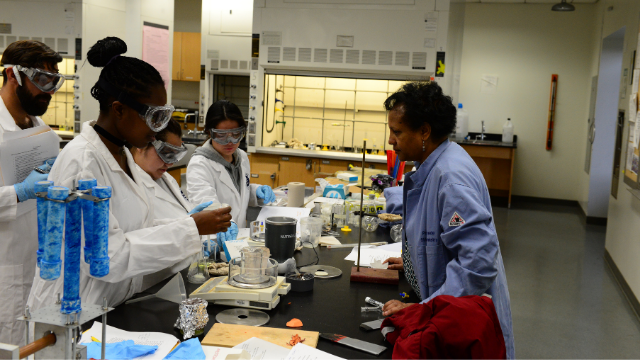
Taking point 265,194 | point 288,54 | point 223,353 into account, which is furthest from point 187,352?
point 288,54

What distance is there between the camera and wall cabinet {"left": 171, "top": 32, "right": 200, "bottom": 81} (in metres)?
8.74

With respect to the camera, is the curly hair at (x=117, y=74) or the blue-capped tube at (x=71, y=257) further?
the curly hair at (x=117, y=74)

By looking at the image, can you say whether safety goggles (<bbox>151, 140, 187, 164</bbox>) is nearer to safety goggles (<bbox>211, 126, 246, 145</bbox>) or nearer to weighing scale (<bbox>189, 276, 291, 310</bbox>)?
safety goggles (<bbox>211, 126, 246, 145</bbox>)

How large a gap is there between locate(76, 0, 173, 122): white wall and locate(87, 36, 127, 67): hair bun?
15.9ft

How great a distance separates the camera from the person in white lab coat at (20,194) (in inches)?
81.2

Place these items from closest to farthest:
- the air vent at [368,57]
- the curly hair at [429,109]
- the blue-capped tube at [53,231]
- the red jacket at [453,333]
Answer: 1. the blue-capped tube at [53,231]
2. the red jacket at [453,333]
3. the curly hair at [429,109]
4. the air vent at [368,57]

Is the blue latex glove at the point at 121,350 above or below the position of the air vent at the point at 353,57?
below

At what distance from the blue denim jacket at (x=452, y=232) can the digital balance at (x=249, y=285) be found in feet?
1.58

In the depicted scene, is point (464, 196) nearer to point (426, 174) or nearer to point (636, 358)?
point (426, 174)

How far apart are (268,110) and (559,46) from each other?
514 cm

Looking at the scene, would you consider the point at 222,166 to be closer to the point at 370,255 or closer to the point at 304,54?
the point at 370,255

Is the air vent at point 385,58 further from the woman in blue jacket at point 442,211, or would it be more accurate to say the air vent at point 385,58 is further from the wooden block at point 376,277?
the wooden block at point 376,277

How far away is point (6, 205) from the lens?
2.06 m

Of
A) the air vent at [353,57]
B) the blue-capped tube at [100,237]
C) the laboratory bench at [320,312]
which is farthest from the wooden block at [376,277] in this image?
the air vent at [353,57]
